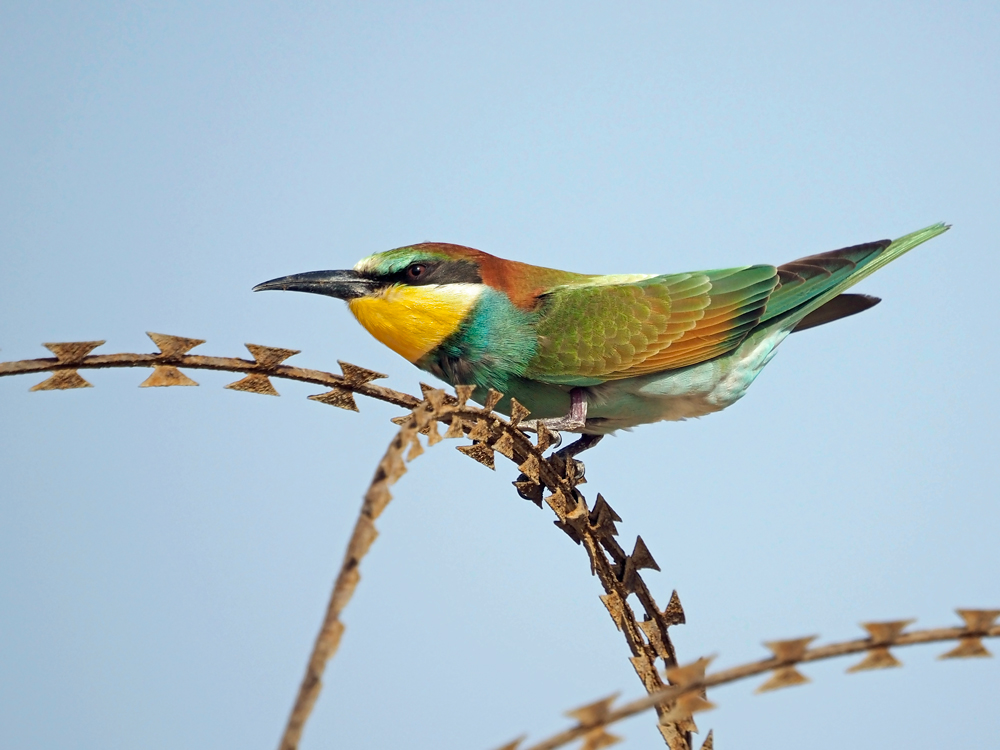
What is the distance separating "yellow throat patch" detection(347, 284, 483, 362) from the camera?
138 inches

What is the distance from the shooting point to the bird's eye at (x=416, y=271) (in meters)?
3.60

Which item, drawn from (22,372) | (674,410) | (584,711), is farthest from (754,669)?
(674,410)

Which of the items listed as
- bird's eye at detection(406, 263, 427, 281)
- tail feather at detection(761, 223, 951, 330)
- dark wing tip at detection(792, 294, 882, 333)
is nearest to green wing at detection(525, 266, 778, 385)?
tail feather at detection(761, 223, 951, 330)

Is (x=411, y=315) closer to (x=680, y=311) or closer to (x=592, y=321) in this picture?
(x=592, y=321)

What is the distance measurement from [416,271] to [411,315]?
0.20 m

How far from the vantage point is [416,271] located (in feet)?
11.8

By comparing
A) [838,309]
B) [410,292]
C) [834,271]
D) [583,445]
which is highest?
[410,292]

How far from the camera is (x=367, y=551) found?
139cm

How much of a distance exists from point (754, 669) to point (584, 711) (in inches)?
9.6

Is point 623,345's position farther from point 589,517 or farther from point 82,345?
point 82,345

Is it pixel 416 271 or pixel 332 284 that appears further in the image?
pixel 416 271

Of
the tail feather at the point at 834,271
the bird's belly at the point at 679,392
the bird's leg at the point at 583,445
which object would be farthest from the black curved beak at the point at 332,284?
the tail feather at the point at 834,271

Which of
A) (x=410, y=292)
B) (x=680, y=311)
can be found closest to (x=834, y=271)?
(x=680, y=311)

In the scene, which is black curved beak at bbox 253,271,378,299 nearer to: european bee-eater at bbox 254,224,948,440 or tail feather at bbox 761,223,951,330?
european bee-eater at bbox 254,224,948,440
